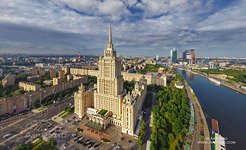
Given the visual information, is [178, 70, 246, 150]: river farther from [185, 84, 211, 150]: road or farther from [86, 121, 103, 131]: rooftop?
[86, 121, 103, 131]: rooftop

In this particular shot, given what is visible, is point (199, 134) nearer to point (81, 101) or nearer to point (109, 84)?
Answer: point (109, 84)

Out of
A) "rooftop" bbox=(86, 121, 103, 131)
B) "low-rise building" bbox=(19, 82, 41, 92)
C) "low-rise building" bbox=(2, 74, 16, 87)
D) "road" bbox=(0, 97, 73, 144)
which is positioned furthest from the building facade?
"low-rise building" bbox=(2, 74, 16, 87)

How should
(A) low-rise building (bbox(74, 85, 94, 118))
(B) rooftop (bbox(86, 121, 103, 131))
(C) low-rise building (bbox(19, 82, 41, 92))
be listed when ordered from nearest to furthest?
(B) rooftop (bbox(86, 121, 103, 131)) → (A) low-rise building (bbox(74, 85, 94, 118)) → (C) low-rise building (bbox(19, 82, 41, 92))

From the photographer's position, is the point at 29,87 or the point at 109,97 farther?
the point at 29,87

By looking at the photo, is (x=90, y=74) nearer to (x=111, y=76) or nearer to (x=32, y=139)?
(x=111, y=76)

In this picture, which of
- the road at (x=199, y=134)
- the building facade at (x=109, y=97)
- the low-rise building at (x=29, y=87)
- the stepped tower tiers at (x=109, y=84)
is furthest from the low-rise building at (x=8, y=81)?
the road at (x=199, y=134)

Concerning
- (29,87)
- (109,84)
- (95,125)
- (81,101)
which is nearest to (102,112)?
(95,125)
